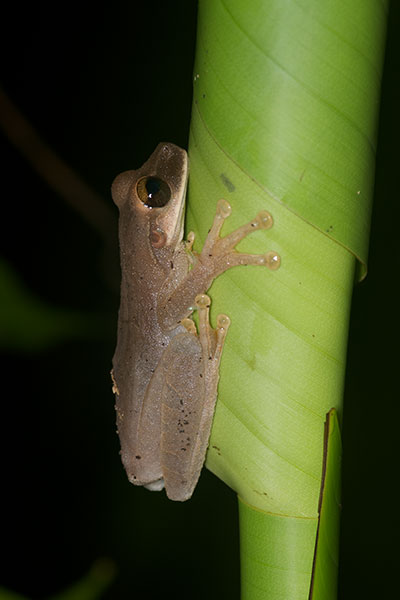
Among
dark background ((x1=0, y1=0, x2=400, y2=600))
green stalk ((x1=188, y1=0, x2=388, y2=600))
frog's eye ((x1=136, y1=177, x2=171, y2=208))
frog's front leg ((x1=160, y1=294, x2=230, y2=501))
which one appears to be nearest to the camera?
green stalk ((x1=188, y1=0, x2=388, y2=600))

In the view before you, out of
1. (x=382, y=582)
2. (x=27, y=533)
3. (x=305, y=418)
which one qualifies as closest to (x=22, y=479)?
(x=27, y=533)

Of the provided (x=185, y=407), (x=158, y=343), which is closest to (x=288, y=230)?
(x=185, y=407)

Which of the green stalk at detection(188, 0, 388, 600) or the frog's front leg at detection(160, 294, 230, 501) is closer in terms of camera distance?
the green stalk at detection(188, 0, 388, 600)

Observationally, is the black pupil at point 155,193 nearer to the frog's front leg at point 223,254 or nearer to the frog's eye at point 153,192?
the frog's eye at point 153,192

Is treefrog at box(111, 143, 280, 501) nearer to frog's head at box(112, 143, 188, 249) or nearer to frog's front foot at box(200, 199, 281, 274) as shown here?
frog's head at box(112, 143, 188, 249)

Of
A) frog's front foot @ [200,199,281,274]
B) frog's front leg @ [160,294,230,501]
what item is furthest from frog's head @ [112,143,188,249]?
frog's front foot @ [200,199,281,274]

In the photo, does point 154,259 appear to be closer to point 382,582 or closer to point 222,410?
point 222,410

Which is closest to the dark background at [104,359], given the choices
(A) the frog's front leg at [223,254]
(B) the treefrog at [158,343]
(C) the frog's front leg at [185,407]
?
(B) the treefrog at [158,343]
